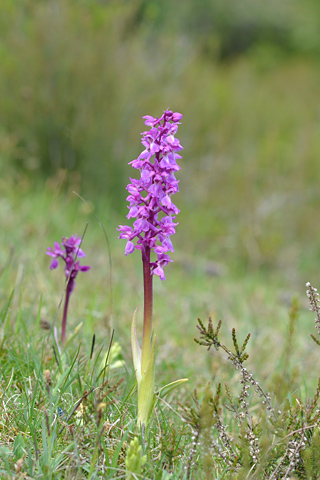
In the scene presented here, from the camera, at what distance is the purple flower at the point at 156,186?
1.47 meters

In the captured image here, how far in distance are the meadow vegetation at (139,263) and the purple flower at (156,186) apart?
11.3 inches

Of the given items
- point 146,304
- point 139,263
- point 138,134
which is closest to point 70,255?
point 146,304

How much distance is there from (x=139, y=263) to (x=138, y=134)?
216 centimetres

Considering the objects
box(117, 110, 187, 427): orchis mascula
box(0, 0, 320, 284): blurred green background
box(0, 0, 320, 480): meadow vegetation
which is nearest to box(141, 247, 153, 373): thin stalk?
box(117, 110, 187, 427): orchis mascula

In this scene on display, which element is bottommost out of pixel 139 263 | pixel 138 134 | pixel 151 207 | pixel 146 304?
pixel 146 304

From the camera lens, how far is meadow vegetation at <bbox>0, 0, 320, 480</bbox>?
1413 millimetres

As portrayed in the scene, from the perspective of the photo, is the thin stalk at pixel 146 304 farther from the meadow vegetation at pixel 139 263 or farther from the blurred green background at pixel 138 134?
the blurred green background at pixel 138 134

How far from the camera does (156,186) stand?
1.47 m

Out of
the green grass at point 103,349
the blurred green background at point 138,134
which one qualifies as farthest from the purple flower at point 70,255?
the blurred green background at point 138,134

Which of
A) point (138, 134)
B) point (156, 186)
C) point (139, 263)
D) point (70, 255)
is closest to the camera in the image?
point (156, 186)

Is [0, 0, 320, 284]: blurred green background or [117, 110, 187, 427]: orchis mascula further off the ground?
[0, 0, 320, 284]: blurred green background

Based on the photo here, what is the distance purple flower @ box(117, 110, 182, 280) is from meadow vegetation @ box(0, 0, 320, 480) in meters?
0.29

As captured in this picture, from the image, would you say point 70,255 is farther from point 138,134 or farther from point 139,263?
point 138,134

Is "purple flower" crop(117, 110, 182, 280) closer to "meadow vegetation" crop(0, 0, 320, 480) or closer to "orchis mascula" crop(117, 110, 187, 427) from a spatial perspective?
"orchis mascula" crop(117, 110, 187, 427)
